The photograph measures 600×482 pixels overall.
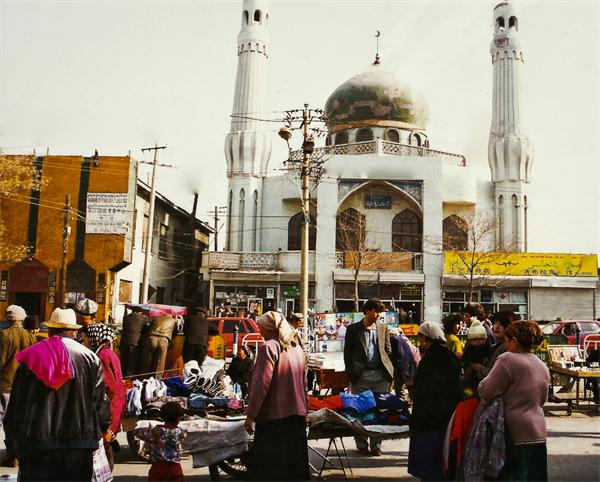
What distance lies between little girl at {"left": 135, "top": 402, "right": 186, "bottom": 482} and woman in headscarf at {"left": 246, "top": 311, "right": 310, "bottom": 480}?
2.14 feet

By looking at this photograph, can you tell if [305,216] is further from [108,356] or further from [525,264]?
[525,264]

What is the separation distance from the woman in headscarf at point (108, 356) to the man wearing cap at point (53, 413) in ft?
4.44

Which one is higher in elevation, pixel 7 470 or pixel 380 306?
pixel 380 306

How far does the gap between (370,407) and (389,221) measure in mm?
25078

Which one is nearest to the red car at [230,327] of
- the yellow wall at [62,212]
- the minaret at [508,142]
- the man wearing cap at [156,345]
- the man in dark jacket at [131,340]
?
the man in dark jacket at [131,340]

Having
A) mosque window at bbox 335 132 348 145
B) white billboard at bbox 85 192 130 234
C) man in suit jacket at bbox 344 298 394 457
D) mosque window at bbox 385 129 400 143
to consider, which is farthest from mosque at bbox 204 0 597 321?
man in suit jacket at bbox 344 298 394 457

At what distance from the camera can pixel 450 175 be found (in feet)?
102

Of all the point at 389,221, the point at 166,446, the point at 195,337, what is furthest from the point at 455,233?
the point at 166,446

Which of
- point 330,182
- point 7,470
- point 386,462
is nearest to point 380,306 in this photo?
point 386,462

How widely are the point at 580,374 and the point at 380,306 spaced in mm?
4331

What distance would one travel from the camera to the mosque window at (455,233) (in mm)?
30516

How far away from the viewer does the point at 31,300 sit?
26875mm

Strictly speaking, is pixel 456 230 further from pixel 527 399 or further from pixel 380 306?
pixel 527 399

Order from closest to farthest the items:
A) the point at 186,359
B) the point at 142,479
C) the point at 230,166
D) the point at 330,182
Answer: the point at 142,479 < the point at 186,359 < the point at 330,182 < the point at 230,166
